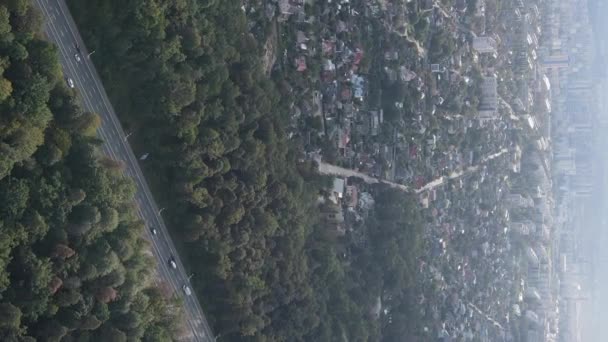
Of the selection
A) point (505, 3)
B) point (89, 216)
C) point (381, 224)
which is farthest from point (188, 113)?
point (505, 3)

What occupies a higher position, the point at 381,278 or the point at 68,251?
the point at 68,251

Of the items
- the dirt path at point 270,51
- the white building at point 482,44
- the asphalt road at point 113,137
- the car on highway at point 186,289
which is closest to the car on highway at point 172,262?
the asphalt road at point 113,137

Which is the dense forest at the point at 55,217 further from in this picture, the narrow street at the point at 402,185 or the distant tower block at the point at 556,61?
the distant tower block at the point at 556,61

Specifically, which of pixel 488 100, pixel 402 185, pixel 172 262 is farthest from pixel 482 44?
pixel 172 262

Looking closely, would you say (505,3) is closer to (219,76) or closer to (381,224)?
(381,224)

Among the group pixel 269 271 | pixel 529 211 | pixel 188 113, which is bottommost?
pixel 529 211

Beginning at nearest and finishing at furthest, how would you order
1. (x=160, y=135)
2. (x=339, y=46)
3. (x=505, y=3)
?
(x=160, y=135) < (x=339, y=46) < (x=505, y=3)

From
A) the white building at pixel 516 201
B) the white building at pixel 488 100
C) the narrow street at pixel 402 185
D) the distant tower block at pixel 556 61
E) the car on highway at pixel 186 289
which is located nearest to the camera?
the car on highway at pixel 186 289
